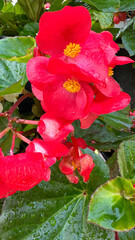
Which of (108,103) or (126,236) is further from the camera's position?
(126,236)

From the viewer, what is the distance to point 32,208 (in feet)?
1.54

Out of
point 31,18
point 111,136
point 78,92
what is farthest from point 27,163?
point 31,18

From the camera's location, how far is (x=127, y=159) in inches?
19.4

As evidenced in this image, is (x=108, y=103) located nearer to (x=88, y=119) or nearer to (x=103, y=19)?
(x=88, y=119)

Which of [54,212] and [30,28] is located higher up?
[30,28]

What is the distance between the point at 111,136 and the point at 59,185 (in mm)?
203

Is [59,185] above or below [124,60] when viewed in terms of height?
below

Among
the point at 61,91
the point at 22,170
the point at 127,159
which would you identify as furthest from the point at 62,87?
the point at 127,159

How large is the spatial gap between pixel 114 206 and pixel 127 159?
0.32 ft

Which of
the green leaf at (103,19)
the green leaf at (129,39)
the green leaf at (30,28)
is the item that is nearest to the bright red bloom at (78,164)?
the green leaf at (103,19)

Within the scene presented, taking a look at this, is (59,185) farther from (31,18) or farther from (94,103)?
(31,18)

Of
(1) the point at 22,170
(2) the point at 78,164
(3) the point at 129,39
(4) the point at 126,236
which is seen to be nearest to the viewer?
(1) the point at 22,170

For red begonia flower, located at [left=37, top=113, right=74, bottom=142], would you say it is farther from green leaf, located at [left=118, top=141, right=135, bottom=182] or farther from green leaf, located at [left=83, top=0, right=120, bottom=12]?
green leaf, located at [left=83, top=0, right=120, bottom=12]

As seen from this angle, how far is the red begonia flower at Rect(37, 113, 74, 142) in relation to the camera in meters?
0.33
